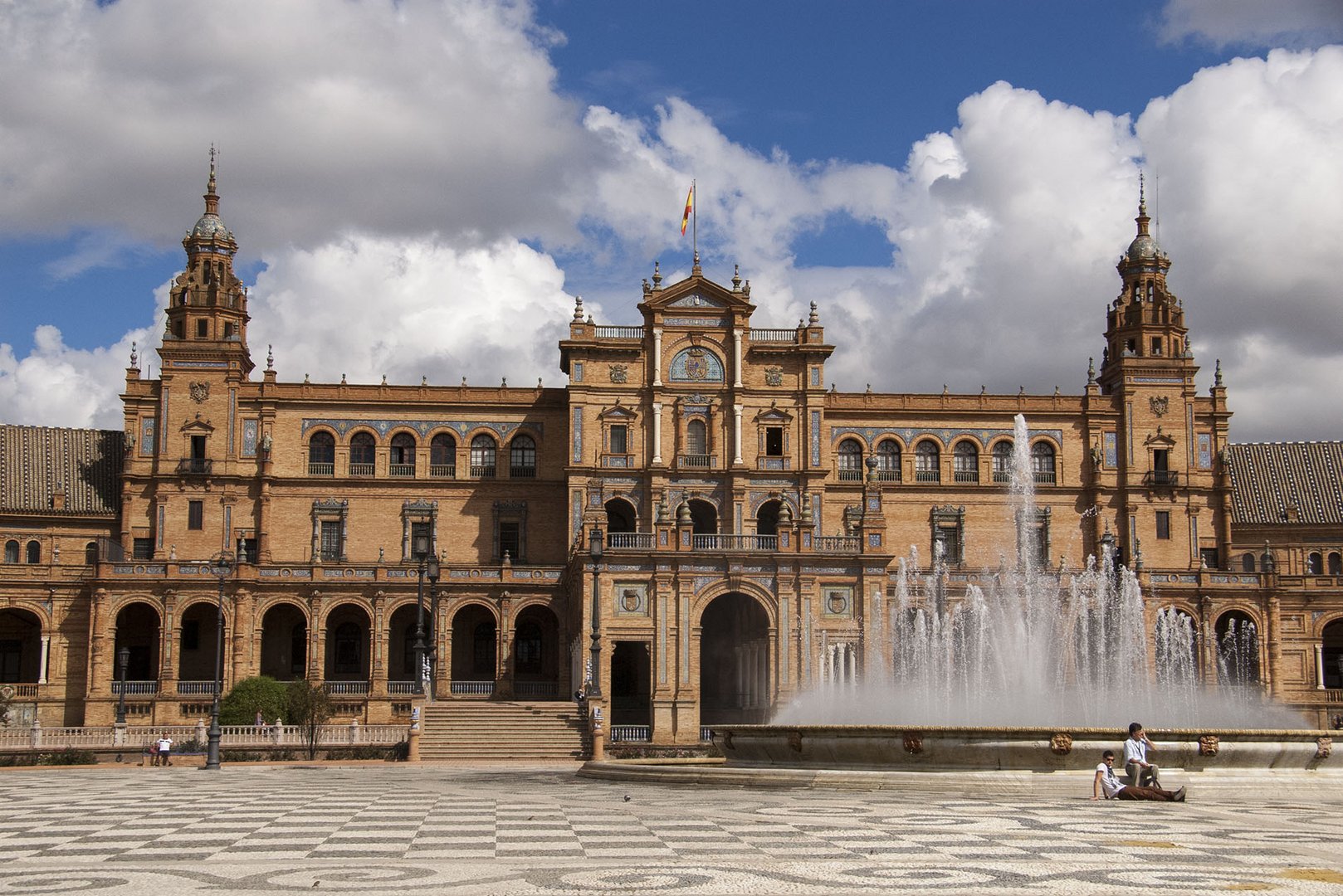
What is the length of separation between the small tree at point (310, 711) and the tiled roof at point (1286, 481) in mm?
45485

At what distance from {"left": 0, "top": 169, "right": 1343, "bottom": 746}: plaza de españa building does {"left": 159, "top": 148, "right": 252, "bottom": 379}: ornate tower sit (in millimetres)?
121

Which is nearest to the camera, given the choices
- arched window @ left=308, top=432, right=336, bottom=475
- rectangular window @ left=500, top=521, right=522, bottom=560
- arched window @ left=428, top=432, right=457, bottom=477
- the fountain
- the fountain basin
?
the fountain basin

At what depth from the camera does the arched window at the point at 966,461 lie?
2788 inches

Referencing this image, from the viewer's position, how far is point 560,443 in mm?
69500

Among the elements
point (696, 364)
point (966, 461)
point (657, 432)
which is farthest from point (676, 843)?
point (966, 461)

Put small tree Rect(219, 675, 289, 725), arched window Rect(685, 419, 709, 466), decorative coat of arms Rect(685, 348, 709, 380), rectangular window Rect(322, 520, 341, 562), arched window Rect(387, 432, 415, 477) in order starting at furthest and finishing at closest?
arched window Rect(387, 432, 415, 477), rectangular window Rect(322, 520, 341, 562), decorative coat of arms Rect(685, 348, 709, 380), arched window Rect(685, 419, 709, 466), small tree Rect(219, 675, 289, 725)

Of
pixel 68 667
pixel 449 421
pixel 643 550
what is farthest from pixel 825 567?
pixel 68 667

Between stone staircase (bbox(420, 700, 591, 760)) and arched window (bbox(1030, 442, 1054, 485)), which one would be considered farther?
arched window (bbox(1030, 442, 1054, 485))

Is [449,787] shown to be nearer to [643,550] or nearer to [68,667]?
[643,550]

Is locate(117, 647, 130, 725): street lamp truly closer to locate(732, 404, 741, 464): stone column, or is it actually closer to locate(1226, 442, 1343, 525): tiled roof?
locate(732, 404, 741, 464): stone column

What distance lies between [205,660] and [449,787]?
37755mm

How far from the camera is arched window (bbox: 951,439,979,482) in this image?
70812mm

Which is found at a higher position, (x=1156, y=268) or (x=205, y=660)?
(x=1156, y=268)

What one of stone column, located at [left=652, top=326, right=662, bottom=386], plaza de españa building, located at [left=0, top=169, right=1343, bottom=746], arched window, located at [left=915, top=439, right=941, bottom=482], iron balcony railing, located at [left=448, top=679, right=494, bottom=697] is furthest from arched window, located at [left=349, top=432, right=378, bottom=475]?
arched window, located at [left=915, top=439, right=941, bottom=482]
